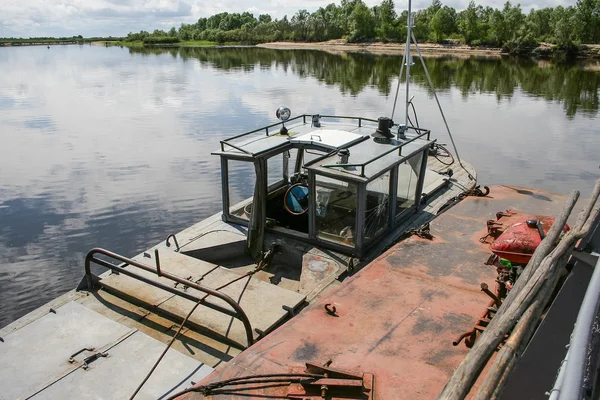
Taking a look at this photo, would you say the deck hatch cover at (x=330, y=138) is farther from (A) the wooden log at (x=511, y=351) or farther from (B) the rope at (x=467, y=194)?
(A) the wooden log at (x=511, y=351)

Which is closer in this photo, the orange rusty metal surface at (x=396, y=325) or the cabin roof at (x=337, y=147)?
the orange rusty metal surface at (x=396, y=325)

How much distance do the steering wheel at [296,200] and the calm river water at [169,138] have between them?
648 centimetres

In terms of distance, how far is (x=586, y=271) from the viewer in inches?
177

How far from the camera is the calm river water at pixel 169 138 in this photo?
1555cm

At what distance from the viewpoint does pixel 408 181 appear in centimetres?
1040

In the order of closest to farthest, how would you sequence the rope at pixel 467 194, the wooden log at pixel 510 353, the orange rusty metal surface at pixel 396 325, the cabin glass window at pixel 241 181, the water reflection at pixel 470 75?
the wooden log at pixel 510 353 < the orange rusty metal surface at pixel 396 325 < the rope at pixel 467 194 < the cabin glass window at pixel 241 181 < the water reflection at pixel 470 75

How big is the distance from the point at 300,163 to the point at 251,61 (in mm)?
63619

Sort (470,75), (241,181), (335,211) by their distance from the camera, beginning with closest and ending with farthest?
1. (335,211)
2. (241,181)
3. (470,75)

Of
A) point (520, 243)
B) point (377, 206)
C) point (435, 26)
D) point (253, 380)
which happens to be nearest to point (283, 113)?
point (377, 206)

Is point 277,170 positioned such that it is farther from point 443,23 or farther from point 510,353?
point 443,23

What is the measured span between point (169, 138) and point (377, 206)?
65.8 feet

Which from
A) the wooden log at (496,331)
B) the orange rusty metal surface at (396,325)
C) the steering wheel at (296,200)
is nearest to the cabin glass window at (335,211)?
the steering wheel at (296,200)

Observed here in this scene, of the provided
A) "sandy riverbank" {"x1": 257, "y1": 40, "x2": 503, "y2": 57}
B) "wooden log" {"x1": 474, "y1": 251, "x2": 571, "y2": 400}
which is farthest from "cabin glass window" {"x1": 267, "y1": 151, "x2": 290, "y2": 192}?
"sandy riverbank" {"x1": 257, "y1": 40, "x2": 503, "y2": 57}

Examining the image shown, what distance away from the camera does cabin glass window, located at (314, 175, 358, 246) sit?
890cm
